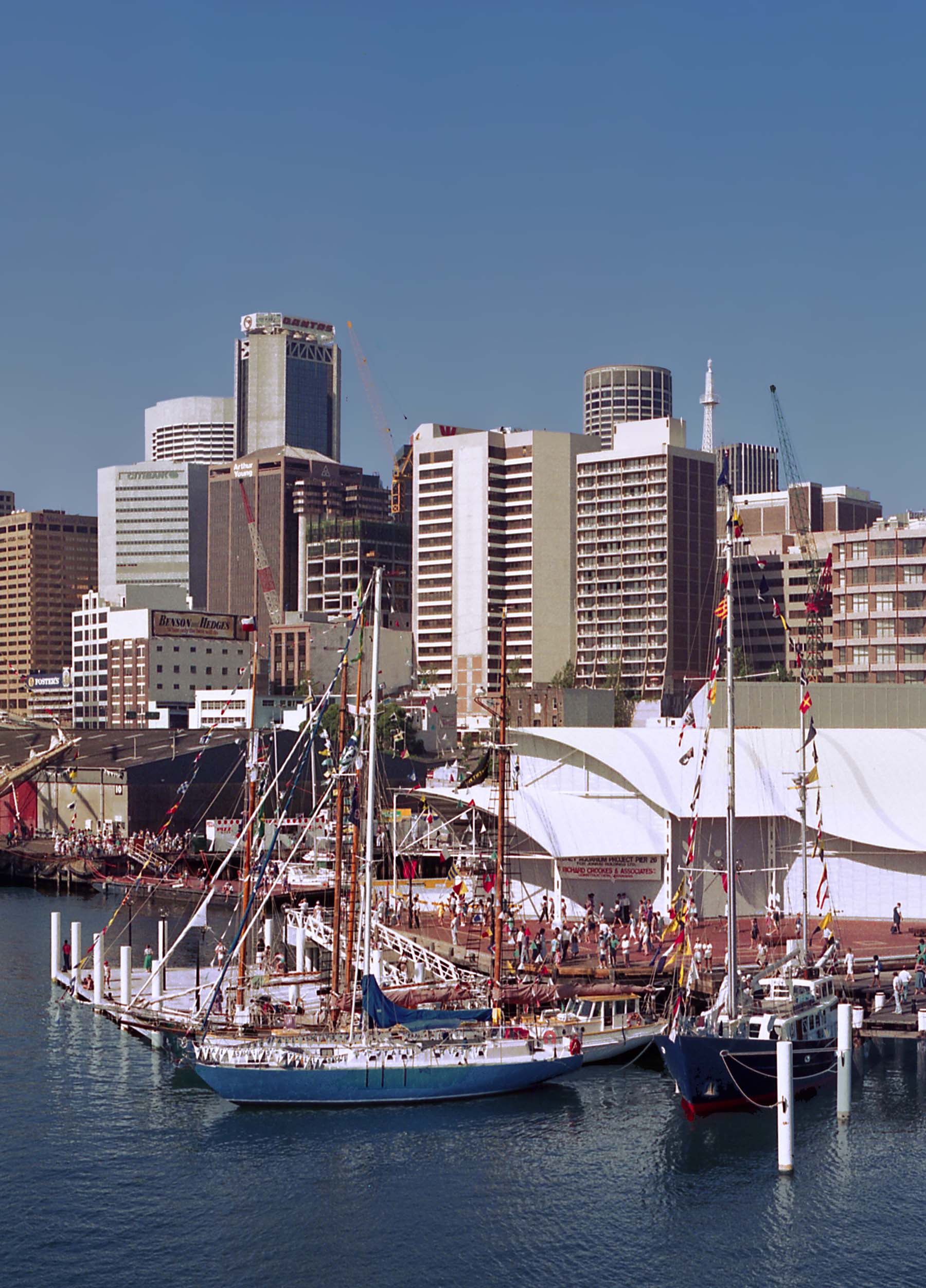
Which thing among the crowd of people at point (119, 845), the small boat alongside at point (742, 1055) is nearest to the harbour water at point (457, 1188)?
the small boat alongside at point (742, 1055)

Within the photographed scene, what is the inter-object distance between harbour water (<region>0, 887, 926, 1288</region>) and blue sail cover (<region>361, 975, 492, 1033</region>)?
313cm

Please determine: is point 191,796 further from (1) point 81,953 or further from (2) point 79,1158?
(2) point 79,1158

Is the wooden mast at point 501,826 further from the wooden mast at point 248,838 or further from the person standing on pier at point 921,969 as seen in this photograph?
the person standing on pier at point 921,969

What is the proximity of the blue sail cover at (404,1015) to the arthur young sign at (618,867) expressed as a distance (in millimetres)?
18388

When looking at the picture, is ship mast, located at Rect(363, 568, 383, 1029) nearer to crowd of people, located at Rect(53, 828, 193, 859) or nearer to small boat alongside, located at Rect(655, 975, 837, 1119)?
small boat alongside, located at Rect(655, 975, 837, 1119)

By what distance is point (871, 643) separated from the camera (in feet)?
492

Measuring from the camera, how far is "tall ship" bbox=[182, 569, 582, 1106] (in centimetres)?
5503

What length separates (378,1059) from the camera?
55406 mm

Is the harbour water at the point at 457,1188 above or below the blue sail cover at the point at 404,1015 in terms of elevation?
below

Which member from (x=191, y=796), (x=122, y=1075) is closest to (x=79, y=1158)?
(x=122, y=1075)

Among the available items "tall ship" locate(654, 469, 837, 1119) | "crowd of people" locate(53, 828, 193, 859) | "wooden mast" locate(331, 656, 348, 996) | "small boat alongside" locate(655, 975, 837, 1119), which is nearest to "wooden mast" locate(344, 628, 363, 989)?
"wooden mast" locate(331, 656, 348, 996)

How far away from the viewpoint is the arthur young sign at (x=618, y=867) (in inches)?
3049

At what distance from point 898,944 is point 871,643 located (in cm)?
8415

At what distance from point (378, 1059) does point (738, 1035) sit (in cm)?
1228
